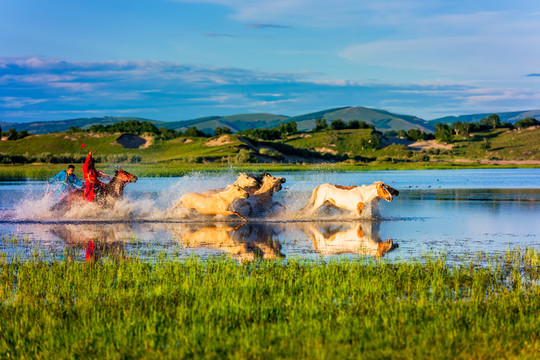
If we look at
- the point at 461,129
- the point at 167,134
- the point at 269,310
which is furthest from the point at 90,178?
the point at 461,129

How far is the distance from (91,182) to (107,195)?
956 mm

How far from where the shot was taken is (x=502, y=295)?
10.3 meters

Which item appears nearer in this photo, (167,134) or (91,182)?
(91,182)

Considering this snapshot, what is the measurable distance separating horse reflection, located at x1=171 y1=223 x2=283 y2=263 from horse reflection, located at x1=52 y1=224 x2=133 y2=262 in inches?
79.4

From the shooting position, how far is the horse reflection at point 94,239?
601 inches

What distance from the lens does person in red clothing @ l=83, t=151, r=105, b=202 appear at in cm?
2384

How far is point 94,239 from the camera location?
60.3ft

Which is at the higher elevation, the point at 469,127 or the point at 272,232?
the point at 469,127

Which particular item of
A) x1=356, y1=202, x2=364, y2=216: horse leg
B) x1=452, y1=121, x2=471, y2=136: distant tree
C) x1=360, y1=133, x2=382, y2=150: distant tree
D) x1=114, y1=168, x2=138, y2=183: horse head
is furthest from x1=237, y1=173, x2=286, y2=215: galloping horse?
x1=452, y1=121, x2=471, y2=136: distant tree

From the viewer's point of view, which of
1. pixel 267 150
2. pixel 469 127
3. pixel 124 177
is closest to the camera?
pixel 124 177

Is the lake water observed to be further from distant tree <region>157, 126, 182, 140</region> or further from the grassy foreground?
distant tree <region>157, 126, 182, 140</region>

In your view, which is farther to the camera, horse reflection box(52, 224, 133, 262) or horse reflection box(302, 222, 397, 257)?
horse reflection box(302, 222, 397, 257)

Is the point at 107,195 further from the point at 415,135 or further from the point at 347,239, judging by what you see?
the point at 415,135

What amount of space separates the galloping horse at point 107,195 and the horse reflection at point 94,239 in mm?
2247
